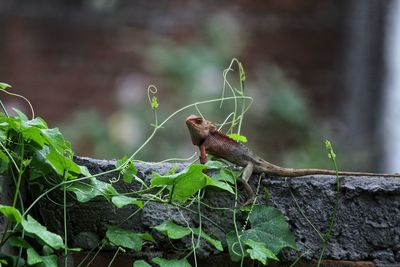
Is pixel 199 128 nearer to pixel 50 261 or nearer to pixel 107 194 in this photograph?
pixel 107 194

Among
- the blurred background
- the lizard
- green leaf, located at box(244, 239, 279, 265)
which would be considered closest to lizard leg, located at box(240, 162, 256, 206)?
the lizard

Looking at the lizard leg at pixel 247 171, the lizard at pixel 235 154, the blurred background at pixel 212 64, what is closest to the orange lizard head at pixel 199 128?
the lizard at pixel 235 154

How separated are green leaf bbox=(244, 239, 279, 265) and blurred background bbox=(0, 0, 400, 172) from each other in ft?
13.5

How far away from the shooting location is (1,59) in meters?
7.59

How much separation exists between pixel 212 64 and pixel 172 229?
4313 mm

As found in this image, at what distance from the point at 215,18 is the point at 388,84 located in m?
1.34

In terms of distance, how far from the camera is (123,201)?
201 centimetres

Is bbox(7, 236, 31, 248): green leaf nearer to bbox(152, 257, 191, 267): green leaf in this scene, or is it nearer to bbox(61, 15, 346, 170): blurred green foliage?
bbox(152, 257, 191, 267): green leaf

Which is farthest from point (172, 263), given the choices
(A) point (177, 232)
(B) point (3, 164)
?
(B) point (3, 164)

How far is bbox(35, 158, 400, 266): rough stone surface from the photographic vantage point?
7.04 feet

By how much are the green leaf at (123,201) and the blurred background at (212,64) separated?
413 centimetres

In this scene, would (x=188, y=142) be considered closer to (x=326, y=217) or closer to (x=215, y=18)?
(x=215, y=18)

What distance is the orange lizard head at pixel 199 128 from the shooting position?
249 centimetres

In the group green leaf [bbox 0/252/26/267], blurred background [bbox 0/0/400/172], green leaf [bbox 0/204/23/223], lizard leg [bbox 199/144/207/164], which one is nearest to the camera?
green leaf [bbox 0/204/23/223]
